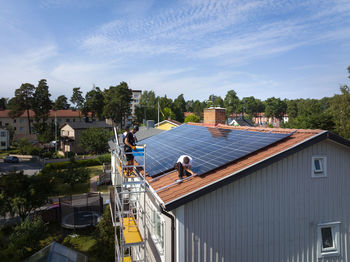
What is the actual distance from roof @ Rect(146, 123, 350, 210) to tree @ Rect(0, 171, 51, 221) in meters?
13.0

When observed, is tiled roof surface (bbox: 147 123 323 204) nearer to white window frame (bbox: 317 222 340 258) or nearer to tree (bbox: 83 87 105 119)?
white window frame (bbox: 317 222 340 258)

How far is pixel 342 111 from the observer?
1715 inches

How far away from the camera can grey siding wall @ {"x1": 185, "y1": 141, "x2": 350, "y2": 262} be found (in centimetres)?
781

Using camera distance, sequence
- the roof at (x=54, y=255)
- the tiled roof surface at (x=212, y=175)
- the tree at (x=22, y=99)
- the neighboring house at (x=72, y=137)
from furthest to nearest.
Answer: the tree at (x=22, y=99) < the neighboring house at (x=72, y=137) < the roof at (x=54, y=255) < the tiled roof surface at (x=212, y=175)

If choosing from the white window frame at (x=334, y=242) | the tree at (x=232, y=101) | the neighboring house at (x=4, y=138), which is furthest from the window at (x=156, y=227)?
the tree at (x=232, y=101)

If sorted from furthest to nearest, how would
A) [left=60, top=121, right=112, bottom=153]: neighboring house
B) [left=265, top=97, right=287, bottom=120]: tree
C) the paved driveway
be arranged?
[left=265, top=97, right=287, bottom=120]: tree, [left=60, top=121, right=112, bottom=153]: neighboring house, the paved driveway

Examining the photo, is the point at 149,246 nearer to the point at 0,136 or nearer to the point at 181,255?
the point at 181,255

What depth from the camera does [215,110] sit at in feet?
55.1

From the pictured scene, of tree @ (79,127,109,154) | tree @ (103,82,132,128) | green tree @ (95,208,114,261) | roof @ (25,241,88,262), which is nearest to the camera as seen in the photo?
roof @ (25,241,88,262)

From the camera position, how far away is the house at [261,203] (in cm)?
767

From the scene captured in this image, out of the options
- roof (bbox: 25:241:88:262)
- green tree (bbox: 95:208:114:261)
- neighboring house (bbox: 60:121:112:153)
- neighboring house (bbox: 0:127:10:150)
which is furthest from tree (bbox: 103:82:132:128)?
roof (bbox: 25:241:88:262)

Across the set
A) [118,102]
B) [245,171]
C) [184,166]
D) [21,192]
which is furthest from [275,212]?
[118,102]

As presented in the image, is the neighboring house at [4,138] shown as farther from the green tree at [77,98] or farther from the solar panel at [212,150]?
the solar panel at [212,150]

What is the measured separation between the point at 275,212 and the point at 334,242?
266 centimetres
